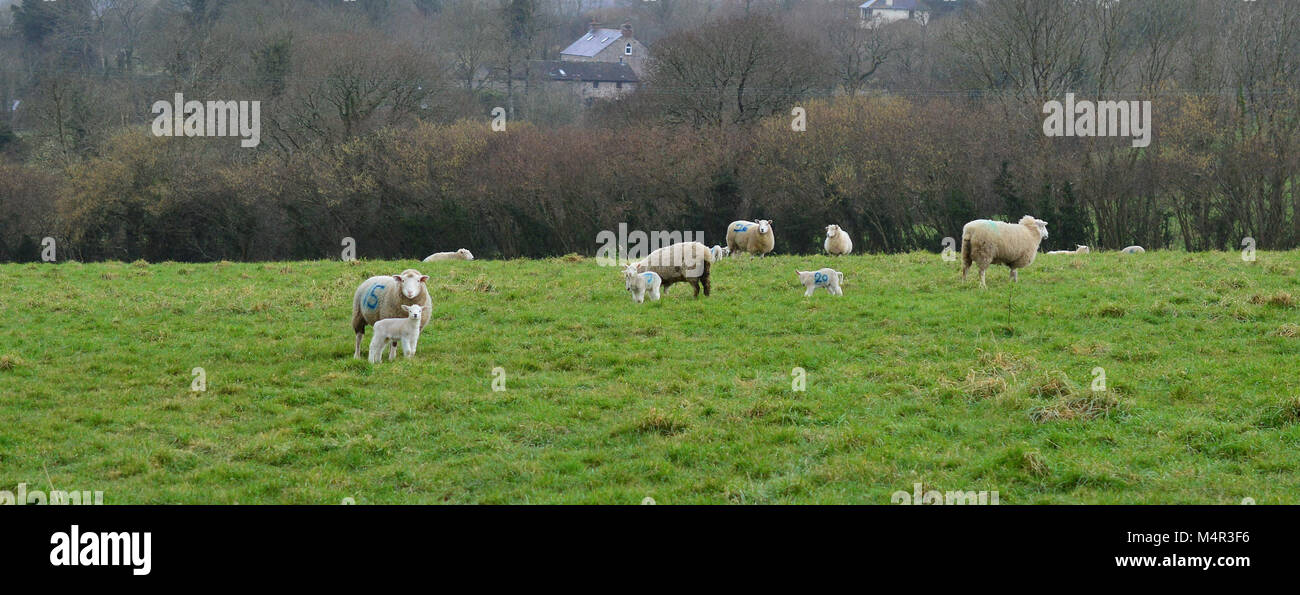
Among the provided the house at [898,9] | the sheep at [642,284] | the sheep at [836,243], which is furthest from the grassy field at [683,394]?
the house at [898,9]

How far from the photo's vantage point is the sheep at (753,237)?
26.7m

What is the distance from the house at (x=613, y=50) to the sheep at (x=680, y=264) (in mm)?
85025

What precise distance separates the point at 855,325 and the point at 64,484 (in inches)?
440

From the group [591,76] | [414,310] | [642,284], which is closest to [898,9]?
[591,76]

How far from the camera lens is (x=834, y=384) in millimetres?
12992

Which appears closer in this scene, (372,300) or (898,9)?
(372,300)

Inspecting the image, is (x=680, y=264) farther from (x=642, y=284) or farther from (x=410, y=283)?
(x=410, y=283)

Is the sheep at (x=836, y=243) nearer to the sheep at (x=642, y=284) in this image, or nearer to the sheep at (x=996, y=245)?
the sheep at (x=996, y=245)

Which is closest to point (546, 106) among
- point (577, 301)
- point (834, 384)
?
point (577, 301)

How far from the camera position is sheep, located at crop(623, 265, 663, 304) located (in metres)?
18.9

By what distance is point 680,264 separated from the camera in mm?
19453

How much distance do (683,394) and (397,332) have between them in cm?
419

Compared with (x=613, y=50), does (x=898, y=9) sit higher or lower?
higher

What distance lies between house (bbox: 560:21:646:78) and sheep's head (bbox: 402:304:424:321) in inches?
3556
